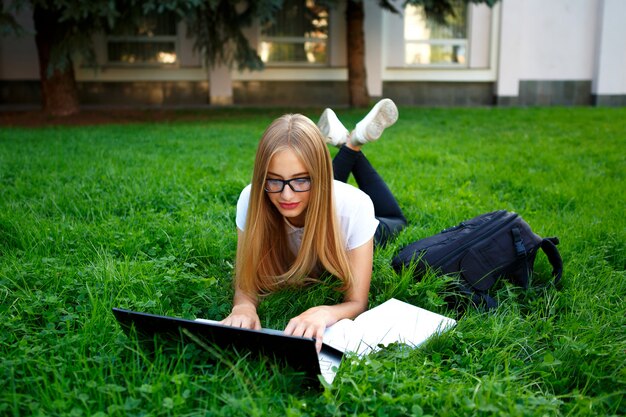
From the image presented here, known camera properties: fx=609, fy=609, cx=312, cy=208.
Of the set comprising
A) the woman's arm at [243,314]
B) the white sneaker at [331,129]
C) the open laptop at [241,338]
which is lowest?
the woman's arm at [243,314]

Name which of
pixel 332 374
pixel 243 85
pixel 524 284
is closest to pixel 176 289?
pixel 332 374

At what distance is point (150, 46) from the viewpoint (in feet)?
51.4

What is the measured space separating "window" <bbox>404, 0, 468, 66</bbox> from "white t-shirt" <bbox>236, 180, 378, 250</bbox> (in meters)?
14.8

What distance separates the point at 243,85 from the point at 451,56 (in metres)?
5.90

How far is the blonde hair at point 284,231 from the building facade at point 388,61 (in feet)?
42.5

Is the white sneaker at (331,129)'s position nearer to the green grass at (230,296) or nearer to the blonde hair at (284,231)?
the green grass at (230,296)

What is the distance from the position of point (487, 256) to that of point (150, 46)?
563 inches

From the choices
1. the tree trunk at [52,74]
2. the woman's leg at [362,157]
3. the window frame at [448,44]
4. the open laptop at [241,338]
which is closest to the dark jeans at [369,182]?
the woman's leg at [362,157]

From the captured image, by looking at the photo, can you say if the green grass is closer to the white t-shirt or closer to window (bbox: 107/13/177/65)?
the white t-shirt

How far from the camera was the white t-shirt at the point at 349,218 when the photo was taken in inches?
108

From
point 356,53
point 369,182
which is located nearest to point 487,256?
point 369,182

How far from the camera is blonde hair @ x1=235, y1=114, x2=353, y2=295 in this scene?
2498mm

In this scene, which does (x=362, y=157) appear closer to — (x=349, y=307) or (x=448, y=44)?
(x=349, y=307)

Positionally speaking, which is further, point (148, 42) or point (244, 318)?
point (148, 42)
